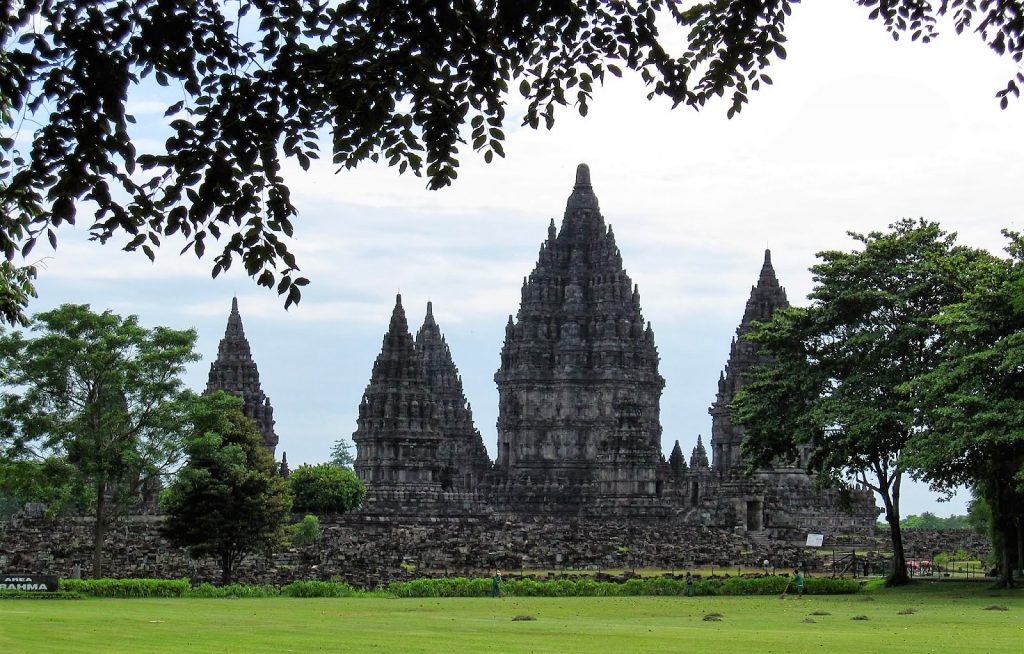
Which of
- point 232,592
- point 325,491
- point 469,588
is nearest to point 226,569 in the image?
point 232,592

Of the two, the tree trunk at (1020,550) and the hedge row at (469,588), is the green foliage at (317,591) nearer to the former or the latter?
the hedge row at (469,588)

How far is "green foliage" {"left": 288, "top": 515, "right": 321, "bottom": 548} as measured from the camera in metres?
71.7

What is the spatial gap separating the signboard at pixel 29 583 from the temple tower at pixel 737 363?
68.2 metres

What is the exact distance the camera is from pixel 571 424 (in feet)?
352

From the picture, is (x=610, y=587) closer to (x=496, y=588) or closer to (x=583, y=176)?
(x=496, y=588)

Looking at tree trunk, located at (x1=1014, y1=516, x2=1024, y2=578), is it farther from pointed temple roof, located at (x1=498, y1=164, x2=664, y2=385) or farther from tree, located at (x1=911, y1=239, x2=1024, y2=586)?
pointed temple roof, located at (x1=498, y1=164, x2=664, y2=385)

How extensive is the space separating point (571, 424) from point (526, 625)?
76334 millimetres

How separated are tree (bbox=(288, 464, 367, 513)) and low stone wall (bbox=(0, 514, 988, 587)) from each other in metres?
12.5

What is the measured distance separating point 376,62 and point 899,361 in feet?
119

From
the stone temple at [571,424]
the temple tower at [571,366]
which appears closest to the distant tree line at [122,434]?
the stone temple at [571,424]

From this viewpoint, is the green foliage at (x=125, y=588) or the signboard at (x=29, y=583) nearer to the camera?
the signboard at (x=29, y=583)

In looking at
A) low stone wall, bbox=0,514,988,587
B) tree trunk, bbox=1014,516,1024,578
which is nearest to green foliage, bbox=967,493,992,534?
low stone wall, bbox=0,514,988,587

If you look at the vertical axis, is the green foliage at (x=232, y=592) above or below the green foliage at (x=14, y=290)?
below

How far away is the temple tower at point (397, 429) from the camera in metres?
96.1
